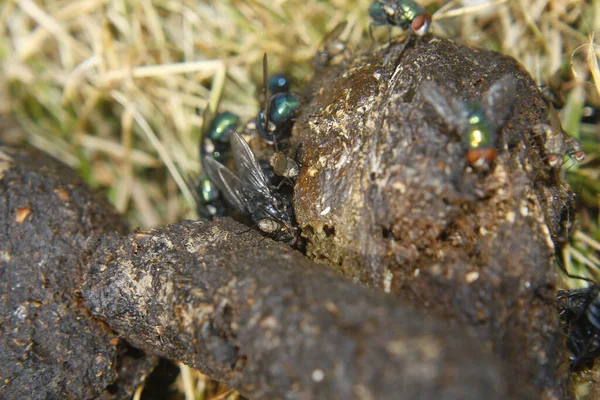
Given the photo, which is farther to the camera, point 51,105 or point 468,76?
point 51,105

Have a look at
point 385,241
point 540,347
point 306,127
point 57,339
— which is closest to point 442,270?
point 385,241

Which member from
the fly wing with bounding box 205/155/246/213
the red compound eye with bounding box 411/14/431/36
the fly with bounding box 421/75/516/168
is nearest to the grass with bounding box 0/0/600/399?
the fly wing with bounding box 205/155/246/213

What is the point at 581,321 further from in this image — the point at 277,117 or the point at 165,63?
the point at 165,63

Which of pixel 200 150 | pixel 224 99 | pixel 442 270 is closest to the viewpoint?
pixel 442 270

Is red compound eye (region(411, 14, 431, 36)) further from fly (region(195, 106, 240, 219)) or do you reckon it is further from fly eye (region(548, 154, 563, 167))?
fly (region(195, 106, 240, 219))

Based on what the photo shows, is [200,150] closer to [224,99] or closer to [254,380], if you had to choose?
[224,99]

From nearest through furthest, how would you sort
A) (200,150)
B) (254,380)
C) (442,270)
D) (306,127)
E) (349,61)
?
(254,380)
(442,270)
(306,127)
(349,61)
(200,150)

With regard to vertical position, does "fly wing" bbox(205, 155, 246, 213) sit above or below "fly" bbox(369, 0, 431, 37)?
below
